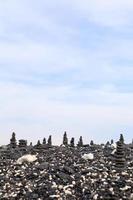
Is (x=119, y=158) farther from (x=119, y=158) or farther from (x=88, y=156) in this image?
(x=88, y=156)

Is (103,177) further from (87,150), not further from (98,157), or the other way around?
(87,150)

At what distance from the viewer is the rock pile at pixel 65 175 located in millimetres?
46250

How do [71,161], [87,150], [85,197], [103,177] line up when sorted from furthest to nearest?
[87,150], [71,161], [103,177], [85,197]

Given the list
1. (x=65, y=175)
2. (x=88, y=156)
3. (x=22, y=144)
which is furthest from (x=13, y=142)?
(x=65, y=175)

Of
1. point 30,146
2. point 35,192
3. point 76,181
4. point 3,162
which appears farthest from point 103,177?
point 30,146

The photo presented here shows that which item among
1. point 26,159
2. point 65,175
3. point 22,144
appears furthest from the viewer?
point 22,144

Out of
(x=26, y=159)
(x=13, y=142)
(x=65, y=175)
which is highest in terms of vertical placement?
(x=13, y=142)

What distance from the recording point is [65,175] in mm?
49031

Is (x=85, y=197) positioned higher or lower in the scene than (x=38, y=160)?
lower

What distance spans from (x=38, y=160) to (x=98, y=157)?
5715mm

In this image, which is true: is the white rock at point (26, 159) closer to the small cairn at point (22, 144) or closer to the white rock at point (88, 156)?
the white rock at point (88, 156)

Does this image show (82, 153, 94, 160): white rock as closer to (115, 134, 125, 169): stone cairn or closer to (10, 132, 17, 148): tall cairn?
(115, 134, 125, 169): stone cairn

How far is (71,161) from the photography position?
53.4 m

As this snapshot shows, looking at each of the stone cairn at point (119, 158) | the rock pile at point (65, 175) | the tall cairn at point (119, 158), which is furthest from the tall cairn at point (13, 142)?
the tall cairn at point (119, 158)
